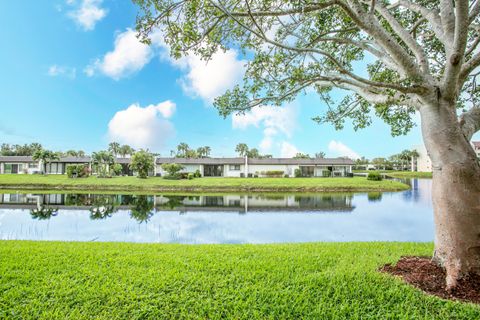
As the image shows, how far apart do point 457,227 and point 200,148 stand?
68038mm

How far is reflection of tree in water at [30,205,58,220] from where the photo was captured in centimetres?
1198

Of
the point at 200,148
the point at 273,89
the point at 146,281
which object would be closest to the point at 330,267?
the point at 146,281

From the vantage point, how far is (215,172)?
140 ft

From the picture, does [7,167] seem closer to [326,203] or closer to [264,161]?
[264,161]

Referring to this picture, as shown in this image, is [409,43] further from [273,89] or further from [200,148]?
[200,148]

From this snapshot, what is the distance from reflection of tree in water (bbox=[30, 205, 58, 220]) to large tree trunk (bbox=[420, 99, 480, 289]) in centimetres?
1427

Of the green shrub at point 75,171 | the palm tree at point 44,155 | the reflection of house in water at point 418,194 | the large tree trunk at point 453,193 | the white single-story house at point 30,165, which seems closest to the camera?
the large tree trunk at point 453,193

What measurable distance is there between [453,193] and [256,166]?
3840 centimetres

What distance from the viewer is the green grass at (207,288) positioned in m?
3.15

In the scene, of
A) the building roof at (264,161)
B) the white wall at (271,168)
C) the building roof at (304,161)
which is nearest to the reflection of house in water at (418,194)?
the building roof at (304,161)

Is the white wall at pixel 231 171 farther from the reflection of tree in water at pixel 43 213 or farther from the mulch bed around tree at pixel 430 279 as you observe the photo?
the mulch bed around tree at pixel 430 279

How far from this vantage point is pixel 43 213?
13.0 m

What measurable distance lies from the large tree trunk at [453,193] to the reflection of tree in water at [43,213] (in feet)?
46.8

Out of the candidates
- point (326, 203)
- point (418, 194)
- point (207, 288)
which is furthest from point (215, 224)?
point (418, 194)
